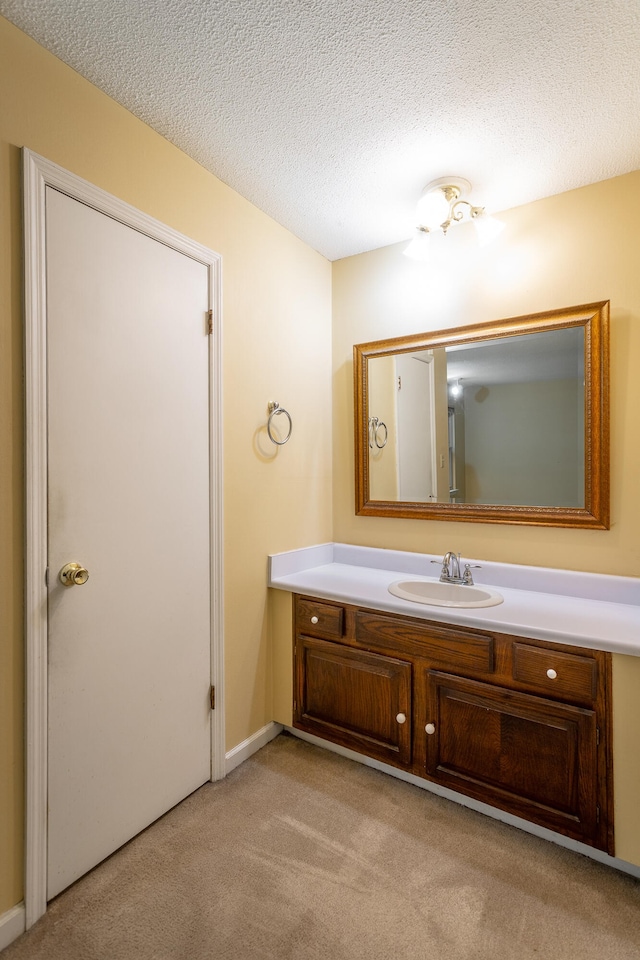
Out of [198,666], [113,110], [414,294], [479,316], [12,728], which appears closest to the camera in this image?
[12,728]

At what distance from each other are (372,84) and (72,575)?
1.77 m

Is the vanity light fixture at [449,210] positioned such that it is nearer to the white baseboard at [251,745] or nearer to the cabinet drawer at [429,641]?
the cabinet drawer at [429,641]

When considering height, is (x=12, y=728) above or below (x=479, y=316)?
below

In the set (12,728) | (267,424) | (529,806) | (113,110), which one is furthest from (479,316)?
(12,728)

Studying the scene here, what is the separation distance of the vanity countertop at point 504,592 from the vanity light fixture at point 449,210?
4.86ft

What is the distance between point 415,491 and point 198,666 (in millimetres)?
1303

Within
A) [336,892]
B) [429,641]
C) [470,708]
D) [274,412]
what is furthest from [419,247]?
[336,892]

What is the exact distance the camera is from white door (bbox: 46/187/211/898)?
1419 millimetres

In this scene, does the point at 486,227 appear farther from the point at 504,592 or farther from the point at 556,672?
the point at 556,672

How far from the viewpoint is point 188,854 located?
158 centimetres

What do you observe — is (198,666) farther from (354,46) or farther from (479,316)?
(354,46)

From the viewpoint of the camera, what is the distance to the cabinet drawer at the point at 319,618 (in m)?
2.04

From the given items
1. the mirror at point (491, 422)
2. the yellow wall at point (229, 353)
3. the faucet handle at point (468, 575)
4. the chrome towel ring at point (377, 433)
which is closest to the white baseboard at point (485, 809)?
the yellow wall at point (229, 353)

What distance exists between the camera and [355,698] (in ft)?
6.59
